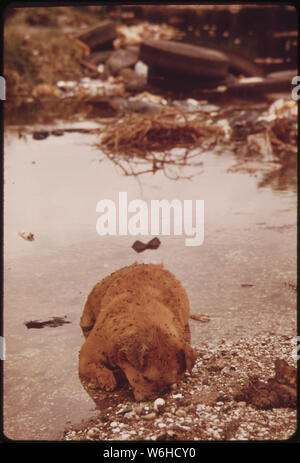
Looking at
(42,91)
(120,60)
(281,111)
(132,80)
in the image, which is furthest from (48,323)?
(120,60)

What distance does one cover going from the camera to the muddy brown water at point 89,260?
261 centimetres

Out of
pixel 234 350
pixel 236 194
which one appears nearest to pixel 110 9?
pixel 236 194

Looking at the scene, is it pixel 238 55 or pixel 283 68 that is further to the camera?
pixel 283 68

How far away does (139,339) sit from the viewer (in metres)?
2.35

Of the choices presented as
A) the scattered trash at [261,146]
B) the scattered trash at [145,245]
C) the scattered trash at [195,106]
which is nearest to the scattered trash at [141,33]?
the scattered trash at [195,106]

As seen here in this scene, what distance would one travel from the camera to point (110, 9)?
58.5ft

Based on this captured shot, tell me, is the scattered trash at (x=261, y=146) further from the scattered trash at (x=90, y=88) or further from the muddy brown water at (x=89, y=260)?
the scattered trash at (x=90, y=88)

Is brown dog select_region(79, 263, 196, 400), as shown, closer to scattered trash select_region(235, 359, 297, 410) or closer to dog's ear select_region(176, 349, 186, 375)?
dog's ear select_region(176, 349, 186, 375)

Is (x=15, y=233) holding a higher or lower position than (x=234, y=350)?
higher

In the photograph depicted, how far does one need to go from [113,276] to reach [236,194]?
2509 mm

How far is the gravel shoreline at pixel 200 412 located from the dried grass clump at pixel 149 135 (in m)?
3.97

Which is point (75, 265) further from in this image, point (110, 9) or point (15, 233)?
point (110, 9)

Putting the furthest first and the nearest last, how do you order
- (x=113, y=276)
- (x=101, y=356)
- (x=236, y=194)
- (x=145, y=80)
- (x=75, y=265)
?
(x=145, y=80)
(x=236, y=194)
(x=75, y=265)
(x=113, y=276)
(x=101, y=356)

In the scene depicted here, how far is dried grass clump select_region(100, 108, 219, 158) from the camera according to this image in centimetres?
644
